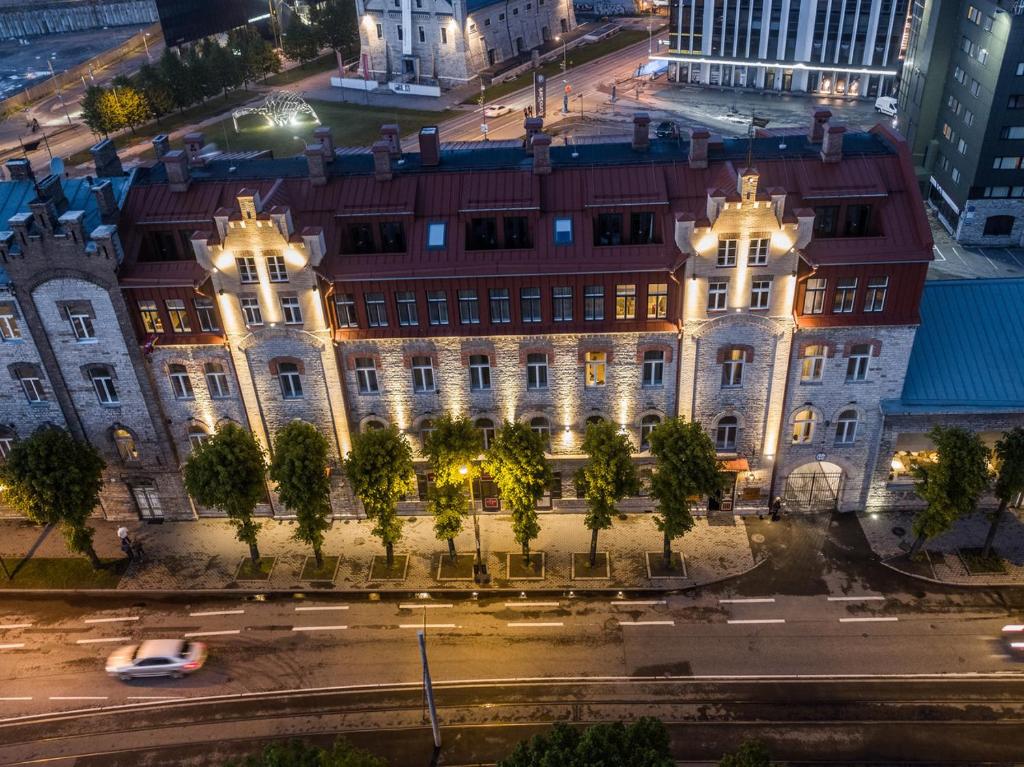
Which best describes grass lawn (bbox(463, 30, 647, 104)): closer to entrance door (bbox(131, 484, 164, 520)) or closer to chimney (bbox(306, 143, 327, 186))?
chimney (bbox(306, 143, 327, 186))

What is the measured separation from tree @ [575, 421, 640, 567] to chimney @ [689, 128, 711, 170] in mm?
17082

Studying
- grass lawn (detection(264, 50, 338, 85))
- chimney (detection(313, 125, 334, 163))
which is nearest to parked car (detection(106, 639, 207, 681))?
chimney (detection(313, 125, 334, 163))

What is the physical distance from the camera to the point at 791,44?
138 meters

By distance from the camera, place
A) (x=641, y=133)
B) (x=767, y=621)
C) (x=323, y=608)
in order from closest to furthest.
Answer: (x=767, y=621), (x=323, y=608), (x=641, y=133)

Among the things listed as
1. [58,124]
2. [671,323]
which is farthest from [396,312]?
[58,124]

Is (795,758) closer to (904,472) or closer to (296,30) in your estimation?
(904,472)

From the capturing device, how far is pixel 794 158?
51125 millimetres

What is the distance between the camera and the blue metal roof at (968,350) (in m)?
53.4

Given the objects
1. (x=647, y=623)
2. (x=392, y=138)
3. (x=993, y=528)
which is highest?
(x=392, y=138)

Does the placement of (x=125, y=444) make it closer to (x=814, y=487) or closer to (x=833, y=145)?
(x=814, y=487)

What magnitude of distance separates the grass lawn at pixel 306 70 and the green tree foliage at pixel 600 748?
162 metres

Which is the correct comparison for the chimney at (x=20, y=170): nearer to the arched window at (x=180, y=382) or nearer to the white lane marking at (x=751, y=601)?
the arched window at (x=180, y=382)

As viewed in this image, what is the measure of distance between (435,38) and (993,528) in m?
133

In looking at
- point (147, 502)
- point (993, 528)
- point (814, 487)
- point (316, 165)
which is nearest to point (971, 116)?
point (814, 487)
